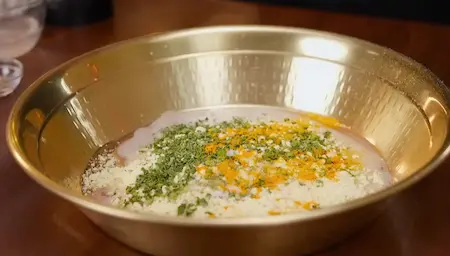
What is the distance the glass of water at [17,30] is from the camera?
1.06 metres

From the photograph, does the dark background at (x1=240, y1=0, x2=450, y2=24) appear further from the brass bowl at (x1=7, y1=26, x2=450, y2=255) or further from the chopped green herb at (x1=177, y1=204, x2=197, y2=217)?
the chopped green herb at (x1=177, y1=204, x2=197, y2=217)

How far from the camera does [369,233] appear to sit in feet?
2.23

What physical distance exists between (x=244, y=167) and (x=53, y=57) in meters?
0.51

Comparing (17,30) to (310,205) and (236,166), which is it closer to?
(236,166)

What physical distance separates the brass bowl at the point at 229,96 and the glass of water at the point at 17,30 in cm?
21

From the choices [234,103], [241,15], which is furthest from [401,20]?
[234,103]

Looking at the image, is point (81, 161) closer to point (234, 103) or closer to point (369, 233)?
point (234, 103)

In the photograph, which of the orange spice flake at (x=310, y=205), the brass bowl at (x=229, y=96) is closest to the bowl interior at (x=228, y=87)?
the brass bowl at (x=229, y=96)

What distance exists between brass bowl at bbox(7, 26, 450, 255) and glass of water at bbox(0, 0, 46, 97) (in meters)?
0.21

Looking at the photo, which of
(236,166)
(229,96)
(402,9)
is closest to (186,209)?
(236,166)

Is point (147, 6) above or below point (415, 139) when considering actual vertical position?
below

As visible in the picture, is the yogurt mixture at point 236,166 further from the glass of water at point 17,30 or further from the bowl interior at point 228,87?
the glass of water at point 17,30

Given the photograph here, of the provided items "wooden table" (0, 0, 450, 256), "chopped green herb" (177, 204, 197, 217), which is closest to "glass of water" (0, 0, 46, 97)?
"wooden table" (0, 0, 450, 256)

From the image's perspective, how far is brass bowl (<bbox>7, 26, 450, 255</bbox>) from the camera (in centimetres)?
63
